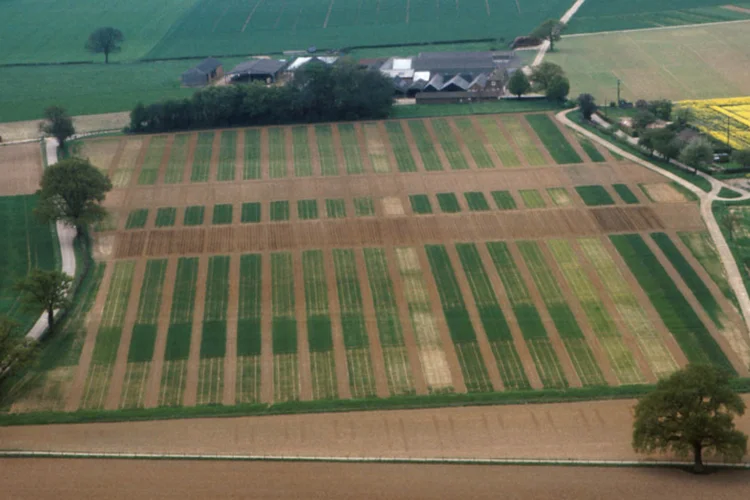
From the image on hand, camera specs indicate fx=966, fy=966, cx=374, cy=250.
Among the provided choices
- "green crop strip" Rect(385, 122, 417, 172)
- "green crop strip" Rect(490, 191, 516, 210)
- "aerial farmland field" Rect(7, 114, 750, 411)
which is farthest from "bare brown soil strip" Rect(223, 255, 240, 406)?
"green crop strip" Rect(490, 191, 516, 210)

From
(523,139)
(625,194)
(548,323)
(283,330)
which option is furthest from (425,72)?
(283,330)

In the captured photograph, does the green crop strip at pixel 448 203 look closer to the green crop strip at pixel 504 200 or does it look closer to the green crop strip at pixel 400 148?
the green crop strip at pixel 504 200

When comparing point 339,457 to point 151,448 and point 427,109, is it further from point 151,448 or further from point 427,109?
point 427,109

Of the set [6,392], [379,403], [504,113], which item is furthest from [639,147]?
[6,392]

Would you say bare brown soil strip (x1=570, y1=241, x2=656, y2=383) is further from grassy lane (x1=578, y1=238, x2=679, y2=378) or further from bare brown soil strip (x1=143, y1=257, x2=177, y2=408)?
bare brown soil strip (x1=143, y1=257, x2=177, y2=408)

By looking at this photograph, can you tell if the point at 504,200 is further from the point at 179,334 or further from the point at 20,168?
the point at 20,168

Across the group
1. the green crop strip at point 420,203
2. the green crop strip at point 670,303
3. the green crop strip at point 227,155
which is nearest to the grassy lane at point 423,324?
the green crop strip at point 420,203
